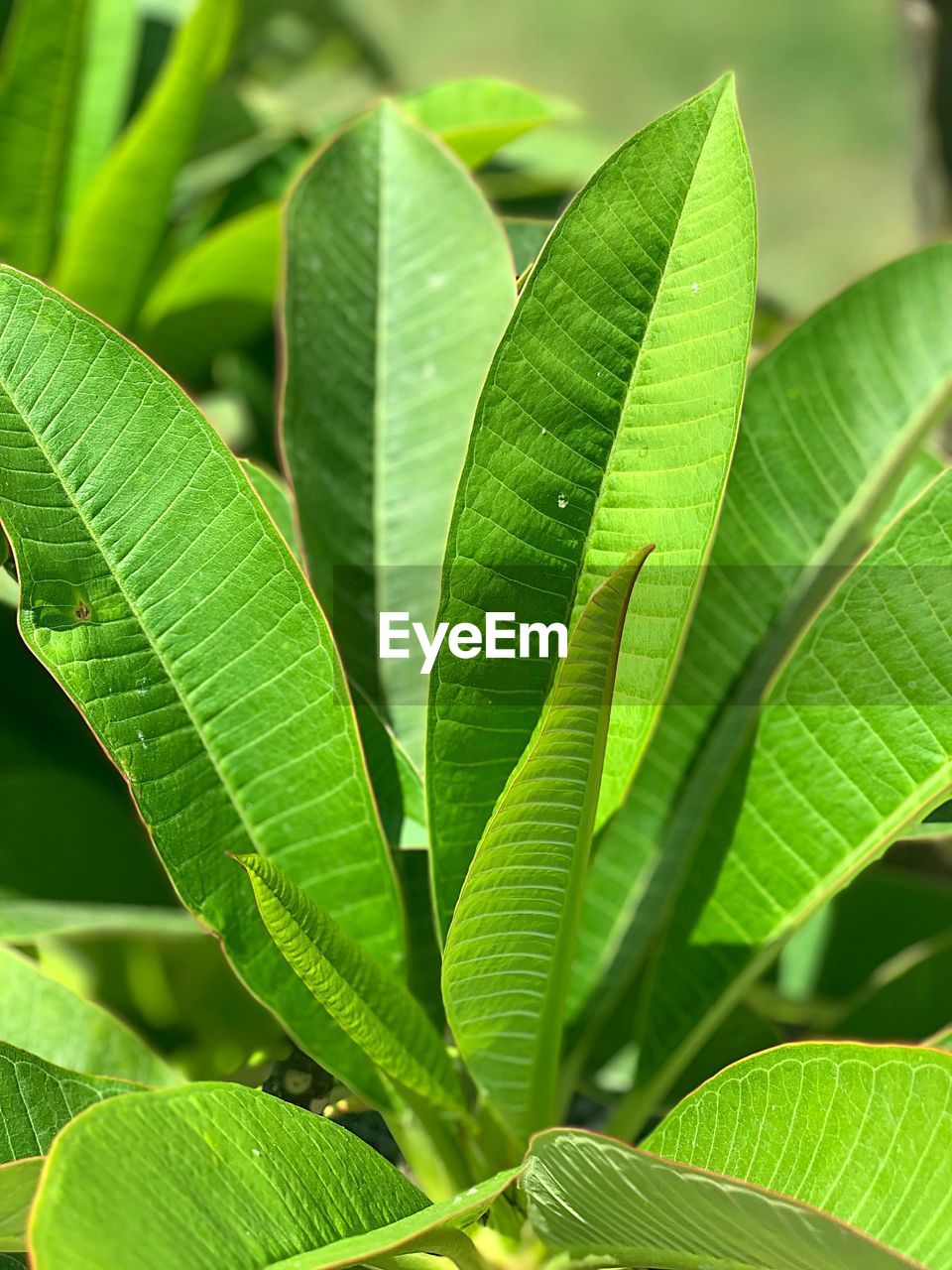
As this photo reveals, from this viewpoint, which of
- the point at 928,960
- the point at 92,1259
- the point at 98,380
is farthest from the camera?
the point at 928,960

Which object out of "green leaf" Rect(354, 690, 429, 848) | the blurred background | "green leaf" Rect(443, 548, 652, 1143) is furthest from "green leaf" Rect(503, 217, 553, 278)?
"green leaf" Rect(443, 548, 652, 1143)

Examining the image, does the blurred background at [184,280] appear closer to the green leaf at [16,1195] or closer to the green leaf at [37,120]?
the green leaf at [37,120]

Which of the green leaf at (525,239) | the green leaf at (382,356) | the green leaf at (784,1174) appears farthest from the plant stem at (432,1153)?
the green leaf at (525,239)

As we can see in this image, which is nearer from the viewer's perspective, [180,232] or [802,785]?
[802,785]

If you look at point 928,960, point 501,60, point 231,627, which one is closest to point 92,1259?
point 231,627

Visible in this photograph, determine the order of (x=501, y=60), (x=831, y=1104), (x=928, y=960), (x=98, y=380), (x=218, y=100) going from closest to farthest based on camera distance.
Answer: (x=831, y=1104) → (x=98, y=380) → (x=928, y=960) → (x=218, y=100) → (x=501, y=60)

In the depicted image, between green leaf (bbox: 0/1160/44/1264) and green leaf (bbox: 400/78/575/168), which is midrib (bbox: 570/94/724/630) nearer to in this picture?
green leaf (bbox: 0/1160/44/1264)

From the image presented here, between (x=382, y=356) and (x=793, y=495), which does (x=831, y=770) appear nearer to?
(x=793, y=495)

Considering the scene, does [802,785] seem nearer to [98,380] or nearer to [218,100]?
[98,380]
